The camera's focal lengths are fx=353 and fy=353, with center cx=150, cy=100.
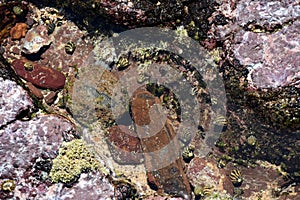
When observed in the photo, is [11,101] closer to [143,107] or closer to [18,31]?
[18,31]

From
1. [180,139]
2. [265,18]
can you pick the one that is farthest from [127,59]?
[265,18]

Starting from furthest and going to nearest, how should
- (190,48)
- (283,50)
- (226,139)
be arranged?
(226,139) → (190,48) → (283,50)

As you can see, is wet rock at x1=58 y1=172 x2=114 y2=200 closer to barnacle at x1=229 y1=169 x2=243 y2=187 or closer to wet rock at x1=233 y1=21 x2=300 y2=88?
barnacle at x1=229 y1=169 x2=243 y2=187

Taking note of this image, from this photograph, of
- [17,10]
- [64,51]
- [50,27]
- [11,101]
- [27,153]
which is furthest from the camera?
[64,51]

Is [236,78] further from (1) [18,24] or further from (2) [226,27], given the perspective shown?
(1) [18,24]

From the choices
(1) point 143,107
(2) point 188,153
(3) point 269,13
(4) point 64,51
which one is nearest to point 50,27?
(4) point 64,51

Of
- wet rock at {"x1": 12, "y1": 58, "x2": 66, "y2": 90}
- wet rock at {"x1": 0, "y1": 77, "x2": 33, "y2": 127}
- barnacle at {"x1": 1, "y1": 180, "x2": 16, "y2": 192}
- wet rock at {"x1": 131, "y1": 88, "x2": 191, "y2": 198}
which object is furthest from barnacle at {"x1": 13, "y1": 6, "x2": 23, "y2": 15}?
barnacle at {"x1": 1, "y1": 180, "x2": 16, "y2": 192}

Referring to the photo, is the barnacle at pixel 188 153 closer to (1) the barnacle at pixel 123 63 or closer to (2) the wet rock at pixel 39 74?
(1) the barnacle at pixel 123 63
